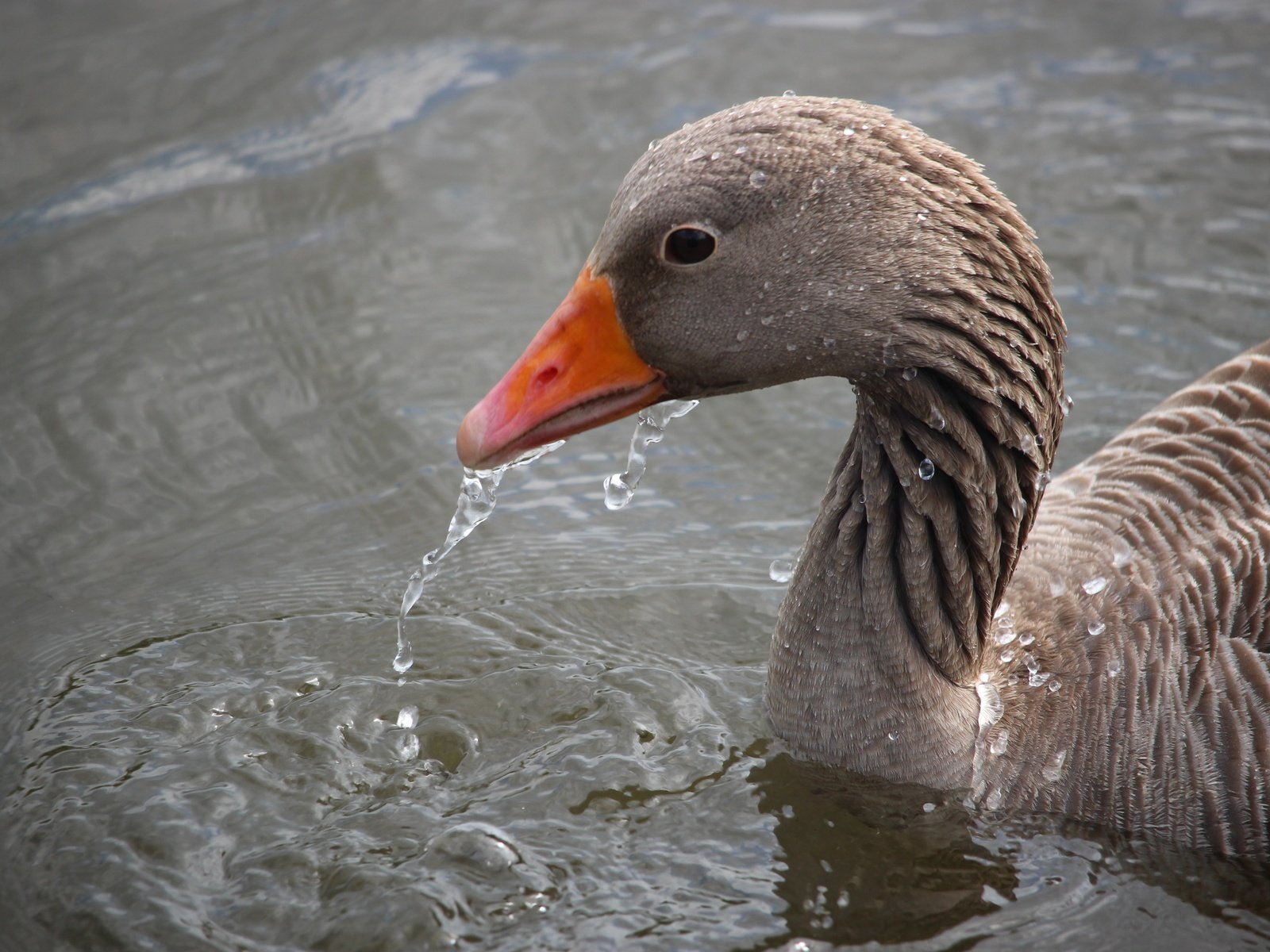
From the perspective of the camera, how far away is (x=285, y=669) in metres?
5.91

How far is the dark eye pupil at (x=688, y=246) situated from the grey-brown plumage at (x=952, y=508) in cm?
3

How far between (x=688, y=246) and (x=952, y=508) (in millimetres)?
1386

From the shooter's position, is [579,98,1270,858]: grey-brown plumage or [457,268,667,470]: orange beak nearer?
[579,98,1270,858]: grey-brown plumage

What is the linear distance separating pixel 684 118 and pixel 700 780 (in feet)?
20.2

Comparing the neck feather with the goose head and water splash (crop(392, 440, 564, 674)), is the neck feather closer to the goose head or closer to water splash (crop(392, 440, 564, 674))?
the goose head

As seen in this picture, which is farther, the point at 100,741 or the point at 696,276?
the point at 100,741

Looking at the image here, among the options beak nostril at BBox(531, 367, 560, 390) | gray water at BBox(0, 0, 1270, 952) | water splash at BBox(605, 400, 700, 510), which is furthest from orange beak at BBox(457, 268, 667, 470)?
gray water at BBox(0, 0, 1270, 952)

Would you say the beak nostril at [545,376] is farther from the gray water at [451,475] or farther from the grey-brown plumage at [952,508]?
the gray water at [451,475]

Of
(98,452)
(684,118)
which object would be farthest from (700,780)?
(684,118)

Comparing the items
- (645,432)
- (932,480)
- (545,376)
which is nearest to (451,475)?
(645,432)

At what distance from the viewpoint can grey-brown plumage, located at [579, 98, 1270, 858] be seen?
14.3ft

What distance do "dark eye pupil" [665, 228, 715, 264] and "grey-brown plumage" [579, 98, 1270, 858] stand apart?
3 cm

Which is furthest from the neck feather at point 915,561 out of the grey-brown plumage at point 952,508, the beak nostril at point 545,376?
the beak nostril at point 545,376

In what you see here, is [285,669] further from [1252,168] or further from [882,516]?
[1252,168]
